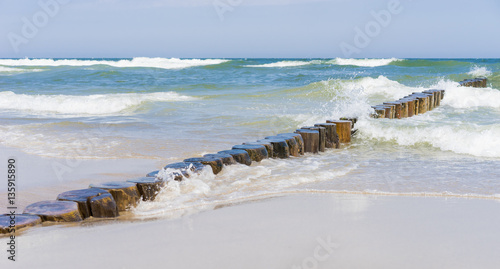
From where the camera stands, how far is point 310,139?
18.7 ft

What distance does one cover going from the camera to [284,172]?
4652mm

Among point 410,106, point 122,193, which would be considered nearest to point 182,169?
point 122,193

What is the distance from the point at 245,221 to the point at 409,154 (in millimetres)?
3363

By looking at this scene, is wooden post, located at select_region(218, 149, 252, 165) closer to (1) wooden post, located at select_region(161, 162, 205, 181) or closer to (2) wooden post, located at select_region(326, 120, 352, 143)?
(1) wooden post, located at select_region(161, 162, 205, 181)

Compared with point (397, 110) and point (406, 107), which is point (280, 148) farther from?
point (406, 107)

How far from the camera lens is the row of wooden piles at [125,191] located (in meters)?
2.97

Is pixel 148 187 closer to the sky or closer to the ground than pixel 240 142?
closer to the sky

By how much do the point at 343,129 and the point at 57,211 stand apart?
14.0ft

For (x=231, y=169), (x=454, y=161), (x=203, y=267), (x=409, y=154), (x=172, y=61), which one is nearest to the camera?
(x=203, y=267)

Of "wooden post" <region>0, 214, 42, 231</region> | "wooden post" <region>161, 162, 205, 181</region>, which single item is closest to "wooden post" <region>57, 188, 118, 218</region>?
"wooden post" <region>0, 214, 42, 231</region>

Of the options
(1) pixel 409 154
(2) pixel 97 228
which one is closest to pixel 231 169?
(2) pixel 97 228

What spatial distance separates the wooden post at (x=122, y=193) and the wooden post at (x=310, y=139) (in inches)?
108

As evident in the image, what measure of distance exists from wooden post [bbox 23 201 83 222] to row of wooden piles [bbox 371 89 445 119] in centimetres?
557

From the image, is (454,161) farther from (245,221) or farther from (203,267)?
(203,267)
